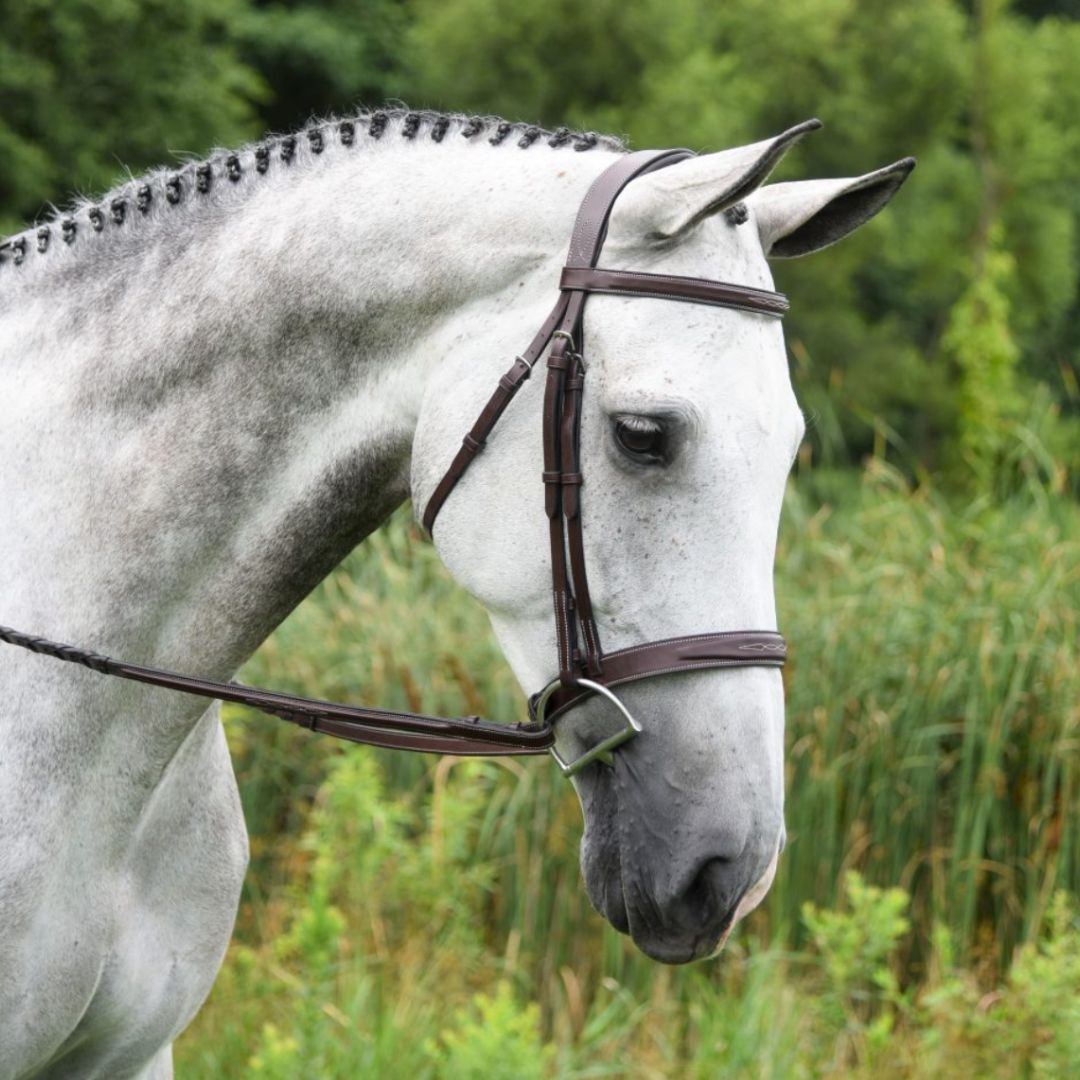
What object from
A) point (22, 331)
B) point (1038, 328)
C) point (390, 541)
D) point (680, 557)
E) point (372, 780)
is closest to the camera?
point (680, 557)

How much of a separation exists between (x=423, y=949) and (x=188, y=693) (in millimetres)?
2682

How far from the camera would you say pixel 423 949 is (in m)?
4.57

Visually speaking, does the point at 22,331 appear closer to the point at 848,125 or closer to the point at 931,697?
the point at 931,697

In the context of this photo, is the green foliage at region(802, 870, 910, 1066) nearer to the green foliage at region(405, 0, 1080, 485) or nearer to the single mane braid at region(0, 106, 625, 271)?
the single mane braid at region(0, 106, 625, 271)

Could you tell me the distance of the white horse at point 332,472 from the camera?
6.11ft

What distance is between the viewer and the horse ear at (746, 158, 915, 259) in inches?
81.4

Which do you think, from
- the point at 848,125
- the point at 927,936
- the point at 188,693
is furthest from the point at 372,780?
the point at 848,125

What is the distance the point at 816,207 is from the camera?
2053 mm

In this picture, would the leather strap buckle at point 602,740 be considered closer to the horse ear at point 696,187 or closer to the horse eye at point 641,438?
the horse eye at point 641,438

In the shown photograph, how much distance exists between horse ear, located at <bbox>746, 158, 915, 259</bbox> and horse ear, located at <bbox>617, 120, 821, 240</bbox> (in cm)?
14

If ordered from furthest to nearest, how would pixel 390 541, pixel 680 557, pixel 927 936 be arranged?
pixel 390 541 → pixel 927 936 → pixel 680 557

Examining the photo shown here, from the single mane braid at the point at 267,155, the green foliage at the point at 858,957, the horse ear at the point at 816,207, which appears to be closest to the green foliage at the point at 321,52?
the green foliage at the point at 858,957

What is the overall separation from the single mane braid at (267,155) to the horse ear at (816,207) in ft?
0.83

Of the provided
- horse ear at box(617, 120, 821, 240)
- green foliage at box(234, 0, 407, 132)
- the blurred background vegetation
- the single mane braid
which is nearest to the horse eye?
horse ear at box(617, 120, 821, 240)
